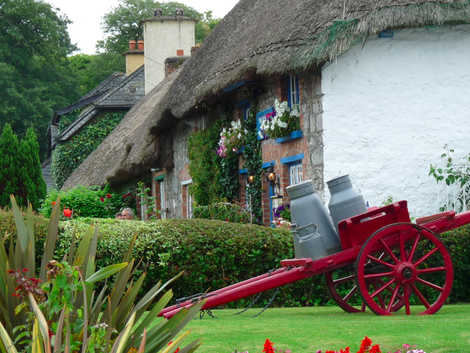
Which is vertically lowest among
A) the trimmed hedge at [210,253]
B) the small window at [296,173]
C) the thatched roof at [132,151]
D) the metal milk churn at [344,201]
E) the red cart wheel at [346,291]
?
the red cart wheel at [346,291]

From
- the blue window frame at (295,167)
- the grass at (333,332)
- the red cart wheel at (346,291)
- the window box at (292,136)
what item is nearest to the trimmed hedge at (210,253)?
the red cart wheel at (346,291)

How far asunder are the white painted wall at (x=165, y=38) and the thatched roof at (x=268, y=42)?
5.68 m

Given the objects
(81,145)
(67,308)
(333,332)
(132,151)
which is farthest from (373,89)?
(81,145)

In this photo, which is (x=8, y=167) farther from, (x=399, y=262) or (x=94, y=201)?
(x=399, y=262)

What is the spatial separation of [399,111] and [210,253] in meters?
3.76

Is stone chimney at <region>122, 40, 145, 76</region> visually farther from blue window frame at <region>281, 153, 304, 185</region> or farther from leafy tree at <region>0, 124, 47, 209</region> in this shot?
blue window frame at <region>281, 153, 304, 185</region>

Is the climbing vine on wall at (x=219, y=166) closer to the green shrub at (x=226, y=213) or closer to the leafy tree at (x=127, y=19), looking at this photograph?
the green shrub at (x=226, y=213)

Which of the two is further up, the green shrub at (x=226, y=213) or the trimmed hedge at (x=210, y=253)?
the green shrub at (x=226, y=213)

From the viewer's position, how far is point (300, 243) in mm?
5984

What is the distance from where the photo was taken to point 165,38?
2334cm

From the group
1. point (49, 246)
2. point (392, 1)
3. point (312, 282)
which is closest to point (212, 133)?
point (392, 1)

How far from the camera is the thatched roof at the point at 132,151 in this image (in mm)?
16781

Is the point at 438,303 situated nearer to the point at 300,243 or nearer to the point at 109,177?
the point at 300,243

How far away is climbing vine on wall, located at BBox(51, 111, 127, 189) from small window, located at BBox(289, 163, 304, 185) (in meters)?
15.7
